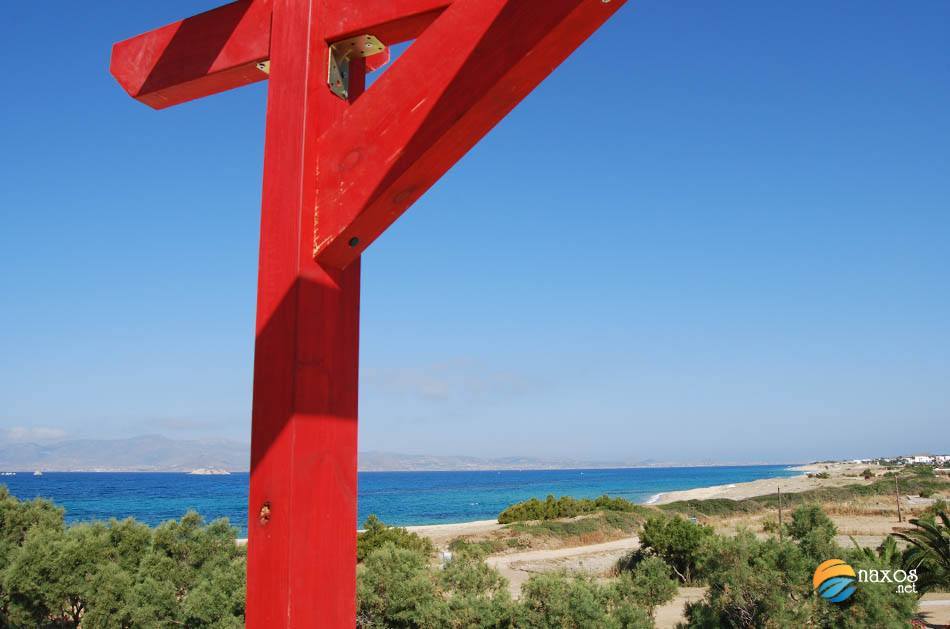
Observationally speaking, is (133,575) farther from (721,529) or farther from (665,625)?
(721,529)

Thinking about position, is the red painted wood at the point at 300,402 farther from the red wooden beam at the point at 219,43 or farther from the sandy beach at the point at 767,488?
the sandy beach at the point at 767,488

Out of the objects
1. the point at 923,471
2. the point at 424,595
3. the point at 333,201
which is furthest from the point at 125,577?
the point at 923,471

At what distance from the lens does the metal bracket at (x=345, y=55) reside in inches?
56.3

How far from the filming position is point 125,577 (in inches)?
248

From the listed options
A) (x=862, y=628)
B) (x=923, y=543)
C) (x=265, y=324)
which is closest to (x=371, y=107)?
(x=265, y=324)

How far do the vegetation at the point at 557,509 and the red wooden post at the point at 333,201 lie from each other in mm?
26978

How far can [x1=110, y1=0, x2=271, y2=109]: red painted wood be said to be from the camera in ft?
5.28

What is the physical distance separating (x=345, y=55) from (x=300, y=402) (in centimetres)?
78

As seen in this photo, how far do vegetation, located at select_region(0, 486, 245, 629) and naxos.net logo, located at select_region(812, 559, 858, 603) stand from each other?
17.2 ft

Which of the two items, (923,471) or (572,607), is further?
(923,471)

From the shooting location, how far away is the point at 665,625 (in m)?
10.4

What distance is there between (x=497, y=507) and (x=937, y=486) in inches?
1379

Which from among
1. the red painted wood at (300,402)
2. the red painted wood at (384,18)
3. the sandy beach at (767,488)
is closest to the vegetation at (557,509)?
the sandy beach at (767,488)

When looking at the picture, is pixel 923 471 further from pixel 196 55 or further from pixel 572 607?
pixel 196 55
